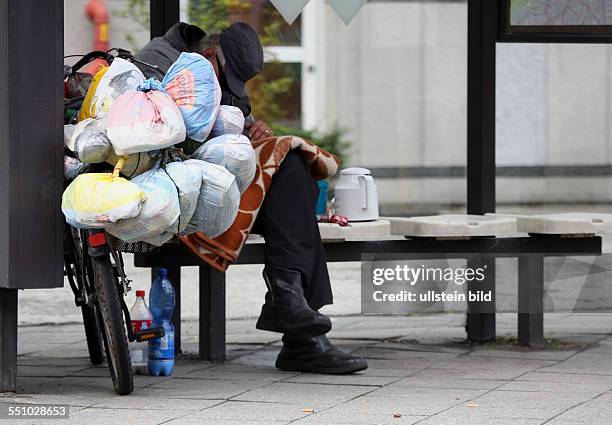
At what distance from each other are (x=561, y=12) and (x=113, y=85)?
2442mm

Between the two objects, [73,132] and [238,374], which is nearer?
[73,132]

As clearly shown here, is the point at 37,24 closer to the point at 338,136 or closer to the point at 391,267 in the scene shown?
the point at 391,267

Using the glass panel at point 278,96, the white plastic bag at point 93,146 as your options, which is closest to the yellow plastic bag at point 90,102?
the white plastic bag at point 93,146

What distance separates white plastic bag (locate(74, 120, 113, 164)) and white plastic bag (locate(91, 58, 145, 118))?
104mm

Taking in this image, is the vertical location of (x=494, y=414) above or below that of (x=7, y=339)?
→ below

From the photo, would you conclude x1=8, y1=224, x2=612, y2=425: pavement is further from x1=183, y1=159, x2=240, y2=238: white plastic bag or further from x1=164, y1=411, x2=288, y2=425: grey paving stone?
x1=183, y1=159, x2=240, y2=238: white plastic bag

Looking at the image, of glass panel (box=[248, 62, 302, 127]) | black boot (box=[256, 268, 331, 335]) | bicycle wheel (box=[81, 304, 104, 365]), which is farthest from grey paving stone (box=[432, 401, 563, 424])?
glass panel (box=[248, 62, 302, 127])

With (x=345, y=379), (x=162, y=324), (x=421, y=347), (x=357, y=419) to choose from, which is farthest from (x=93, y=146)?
(x=421, y=347)

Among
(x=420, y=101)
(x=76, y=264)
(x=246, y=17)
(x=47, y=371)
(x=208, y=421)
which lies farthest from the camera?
(x=420, y=101)

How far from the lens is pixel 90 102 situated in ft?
15.7

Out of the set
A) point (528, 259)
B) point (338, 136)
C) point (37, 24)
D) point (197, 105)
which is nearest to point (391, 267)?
point (528, 259)

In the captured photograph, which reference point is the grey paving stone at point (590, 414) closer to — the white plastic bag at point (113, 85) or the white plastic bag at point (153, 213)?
the white plastic bag at point (153, 213)

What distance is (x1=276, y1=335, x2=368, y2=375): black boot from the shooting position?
528 cm

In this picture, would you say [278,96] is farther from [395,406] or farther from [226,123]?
[395,406]
